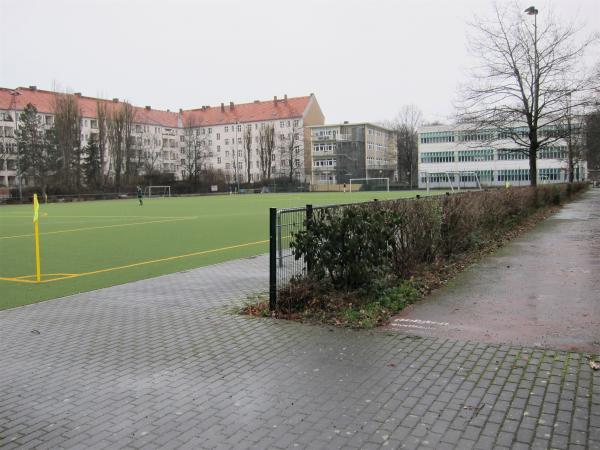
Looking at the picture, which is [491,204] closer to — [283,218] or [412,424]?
[283,218]

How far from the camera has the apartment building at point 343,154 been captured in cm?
11200

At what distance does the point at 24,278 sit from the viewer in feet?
35.7

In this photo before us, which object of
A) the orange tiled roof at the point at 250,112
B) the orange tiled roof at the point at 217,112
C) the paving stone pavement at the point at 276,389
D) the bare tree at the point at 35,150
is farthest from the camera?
the orange tiled roof at the point at 250,112

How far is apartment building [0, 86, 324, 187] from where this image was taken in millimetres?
105562

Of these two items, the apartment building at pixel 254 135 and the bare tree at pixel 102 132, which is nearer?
the bare tree at pixel 102 132

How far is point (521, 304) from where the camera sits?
7.29m

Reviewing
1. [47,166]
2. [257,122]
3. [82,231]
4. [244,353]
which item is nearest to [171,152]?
[257,122]

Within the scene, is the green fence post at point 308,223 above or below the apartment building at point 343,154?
below

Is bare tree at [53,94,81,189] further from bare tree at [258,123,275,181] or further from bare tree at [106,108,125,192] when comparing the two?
bare tree at [258,123,275,181]

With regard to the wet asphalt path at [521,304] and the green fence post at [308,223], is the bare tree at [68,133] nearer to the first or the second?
the wet asphalt path at [521,304]

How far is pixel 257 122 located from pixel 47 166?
5700 cm

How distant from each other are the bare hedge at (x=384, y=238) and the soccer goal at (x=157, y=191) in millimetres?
71382

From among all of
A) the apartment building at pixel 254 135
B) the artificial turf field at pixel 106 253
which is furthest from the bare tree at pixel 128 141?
the artificial turf field at pixel 106 253

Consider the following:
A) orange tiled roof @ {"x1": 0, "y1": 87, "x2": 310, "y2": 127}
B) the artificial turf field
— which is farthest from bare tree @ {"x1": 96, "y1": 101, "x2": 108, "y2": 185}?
the artificial turf field
